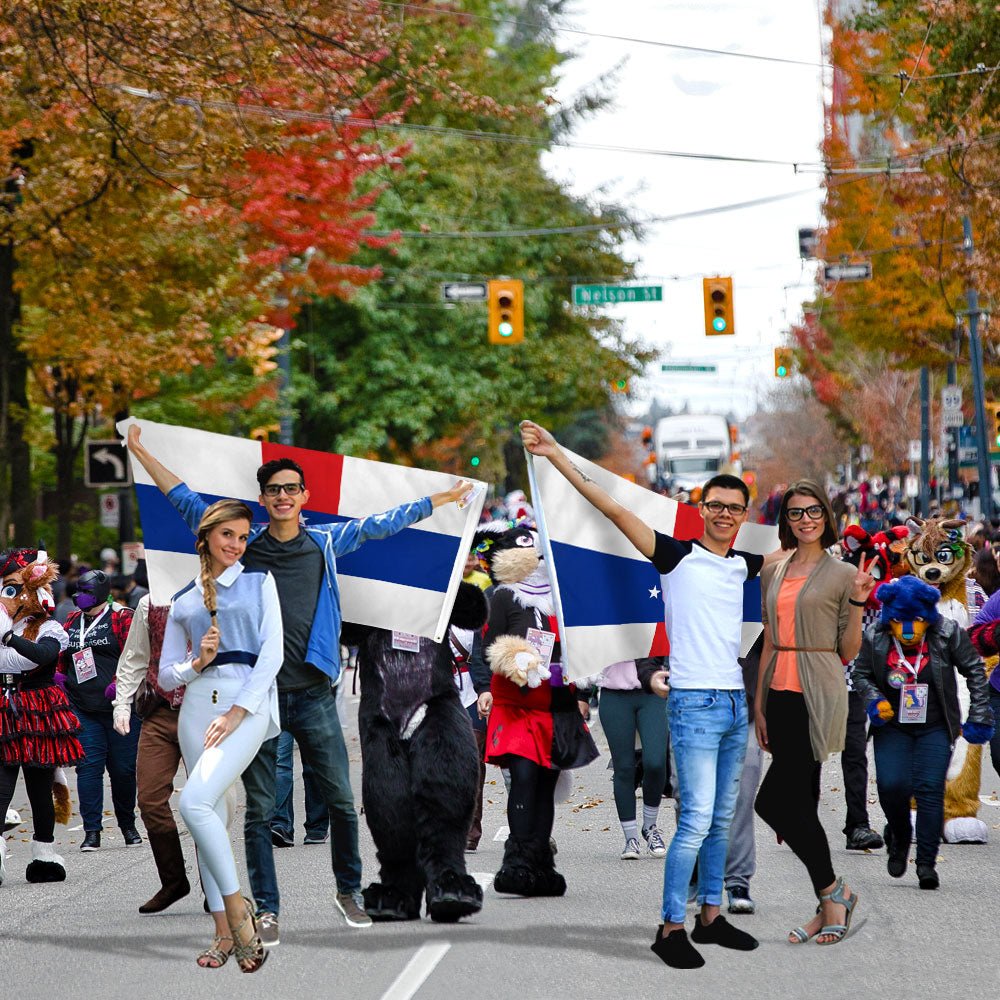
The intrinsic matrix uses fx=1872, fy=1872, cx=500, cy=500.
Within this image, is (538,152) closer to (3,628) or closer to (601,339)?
(601,339)

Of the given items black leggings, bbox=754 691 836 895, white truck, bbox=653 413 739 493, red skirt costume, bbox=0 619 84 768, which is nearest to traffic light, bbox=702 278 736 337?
red skirt costume, bbox=0 619 84 768

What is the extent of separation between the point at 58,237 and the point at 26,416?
3.35 m

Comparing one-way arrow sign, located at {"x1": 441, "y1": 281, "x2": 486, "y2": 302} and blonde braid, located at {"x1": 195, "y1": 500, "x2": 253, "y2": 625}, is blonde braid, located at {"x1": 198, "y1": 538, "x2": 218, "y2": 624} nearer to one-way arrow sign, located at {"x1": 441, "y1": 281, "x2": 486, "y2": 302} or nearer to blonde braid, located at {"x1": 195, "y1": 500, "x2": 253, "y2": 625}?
blonde braid, located at {"x1": 195, "y1": 500, "x2": 253, "y2": 625}

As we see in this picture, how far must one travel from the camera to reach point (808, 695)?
7945mm

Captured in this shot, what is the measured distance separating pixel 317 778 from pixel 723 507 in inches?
84.0

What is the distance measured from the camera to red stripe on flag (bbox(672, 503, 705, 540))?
359 inches

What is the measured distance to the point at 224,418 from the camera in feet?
108

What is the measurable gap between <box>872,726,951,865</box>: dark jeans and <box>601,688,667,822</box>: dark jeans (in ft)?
4.62

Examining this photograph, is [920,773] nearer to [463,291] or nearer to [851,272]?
[463,291]

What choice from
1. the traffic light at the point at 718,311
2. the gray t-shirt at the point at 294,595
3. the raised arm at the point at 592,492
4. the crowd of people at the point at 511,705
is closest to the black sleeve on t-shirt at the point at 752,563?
the crowd of people at the point at 511,705

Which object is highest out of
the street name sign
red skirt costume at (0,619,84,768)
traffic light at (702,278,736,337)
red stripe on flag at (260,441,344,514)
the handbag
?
the street name sign

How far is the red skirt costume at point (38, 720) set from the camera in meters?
10.2

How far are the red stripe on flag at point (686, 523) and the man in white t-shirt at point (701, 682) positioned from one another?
1.21 metres

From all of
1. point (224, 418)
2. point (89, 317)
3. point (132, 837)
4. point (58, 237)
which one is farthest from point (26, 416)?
point (132, 837)
